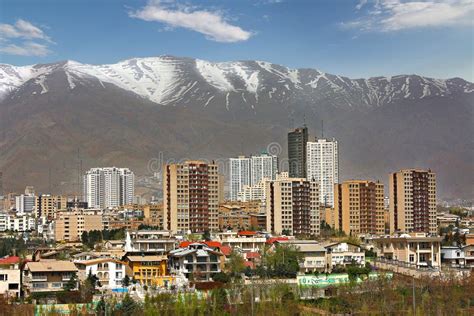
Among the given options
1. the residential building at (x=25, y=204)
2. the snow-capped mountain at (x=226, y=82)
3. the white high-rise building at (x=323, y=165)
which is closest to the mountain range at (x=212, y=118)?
the snow-capped mountain at (x=226, y=82)

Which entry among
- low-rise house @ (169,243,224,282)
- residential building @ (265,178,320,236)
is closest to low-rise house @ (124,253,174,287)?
low-rise house @ (169,243,224,282)

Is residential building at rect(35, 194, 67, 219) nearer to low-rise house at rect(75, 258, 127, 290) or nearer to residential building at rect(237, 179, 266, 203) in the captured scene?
residential building at rect(237, 179, 266, 203)

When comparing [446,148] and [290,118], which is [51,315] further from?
[290,118]

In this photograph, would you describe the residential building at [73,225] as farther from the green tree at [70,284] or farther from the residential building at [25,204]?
the residential building at [25,204]

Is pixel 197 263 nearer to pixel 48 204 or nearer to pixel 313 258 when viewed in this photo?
pixel 313 258

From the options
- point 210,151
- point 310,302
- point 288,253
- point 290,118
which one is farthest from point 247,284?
point 290,118

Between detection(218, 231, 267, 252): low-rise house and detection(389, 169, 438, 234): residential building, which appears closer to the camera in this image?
detection(218, 231, 267, 252): low-rise house
